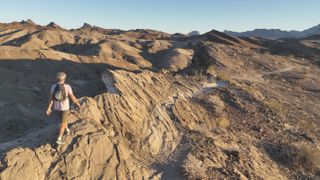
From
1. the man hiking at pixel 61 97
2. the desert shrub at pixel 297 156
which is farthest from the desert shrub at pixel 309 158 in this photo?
the man hiking at pixel 61 97

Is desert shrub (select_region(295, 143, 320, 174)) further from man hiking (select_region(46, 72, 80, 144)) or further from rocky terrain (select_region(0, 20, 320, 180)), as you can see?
man hiking (select_region(46, 72, 80, 144))

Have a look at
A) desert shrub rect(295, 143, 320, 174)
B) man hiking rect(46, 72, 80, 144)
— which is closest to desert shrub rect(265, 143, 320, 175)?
desert shrub rect(295, 143, 320, 174)

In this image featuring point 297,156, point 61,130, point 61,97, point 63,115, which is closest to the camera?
point 61,97

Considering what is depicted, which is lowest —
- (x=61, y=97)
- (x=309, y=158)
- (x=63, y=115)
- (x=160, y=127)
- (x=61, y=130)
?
(x=309, y=158)

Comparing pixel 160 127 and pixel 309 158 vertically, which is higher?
pixel 160 127

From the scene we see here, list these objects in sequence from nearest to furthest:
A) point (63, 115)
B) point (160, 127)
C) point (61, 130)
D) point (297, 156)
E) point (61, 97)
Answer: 1. point (61, 97)
2. point (63, 115)
3. point (61, 130)
4. point (160, 127)
5. point (297, 156)

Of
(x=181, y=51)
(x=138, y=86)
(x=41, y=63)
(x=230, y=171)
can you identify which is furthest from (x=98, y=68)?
(x=230, y=171)

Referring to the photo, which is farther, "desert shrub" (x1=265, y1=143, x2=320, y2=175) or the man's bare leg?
"desert shrub" (x1=265, y1=143, x2=320, y2=175)

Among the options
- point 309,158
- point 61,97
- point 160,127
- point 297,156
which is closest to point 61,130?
point 61,97

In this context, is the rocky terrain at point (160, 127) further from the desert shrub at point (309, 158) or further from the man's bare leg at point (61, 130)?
the man's bare leg at point (61, 130)

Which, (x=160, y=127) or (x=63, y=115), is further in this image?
(x=160, y=127)

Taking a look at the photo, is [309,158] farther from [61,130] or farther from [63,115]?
[63,115]

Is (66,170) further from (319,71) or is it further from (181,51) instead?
(181,51)
